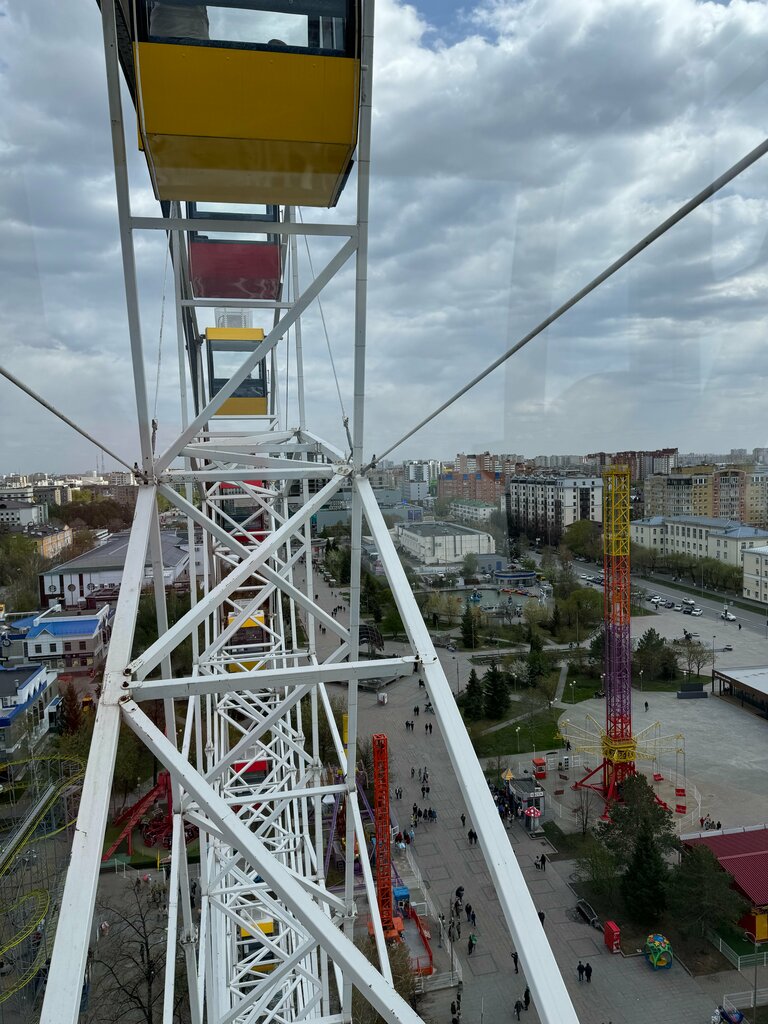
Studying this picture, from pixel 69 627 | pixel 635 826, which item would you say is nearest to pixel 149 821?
pixel 69 627

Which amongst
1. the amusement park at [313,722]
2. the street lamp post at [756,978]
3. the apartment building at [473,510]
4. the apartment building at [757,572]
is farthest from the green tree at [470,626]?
the apartment building at [757,572]

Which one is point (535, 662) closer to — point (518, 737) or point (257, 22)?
point (518, 737)

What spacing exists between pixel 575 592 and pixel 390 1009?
1294 cm

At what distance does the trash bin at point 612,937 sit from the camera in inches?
281

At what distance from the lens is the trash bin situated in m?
7.14

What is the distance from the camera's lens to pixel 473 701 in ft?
42.1

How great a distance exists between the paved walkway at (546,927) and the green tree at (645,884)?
0.62 metres

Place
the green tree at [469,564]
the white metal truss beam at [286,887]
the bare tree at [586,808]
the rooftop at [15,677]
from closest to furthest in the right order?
the white metal truss beam at [286,887], the bare tree at [586,808], the rooftop at [15,677], the green tree at [469,564]

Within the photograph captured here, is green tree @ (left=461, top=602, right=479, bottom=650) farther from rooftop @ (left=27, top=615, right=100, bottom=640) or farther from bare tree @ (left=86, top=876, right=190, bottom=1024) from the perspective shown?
bare tree @ (left=86, top=876, right=190, bottom=1024)

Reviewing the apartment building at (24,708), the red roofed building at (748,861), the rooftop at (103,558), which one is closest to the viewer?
the red roofed building at (748,861)

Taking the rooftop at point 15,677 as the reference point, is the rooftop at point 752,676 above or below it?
above

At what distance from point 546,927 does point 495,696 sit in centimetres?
574

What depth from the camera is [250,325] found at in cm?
521

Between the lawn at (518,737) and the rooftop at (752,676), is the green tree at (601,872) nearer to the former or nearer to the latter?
the lawn at (518,737)
